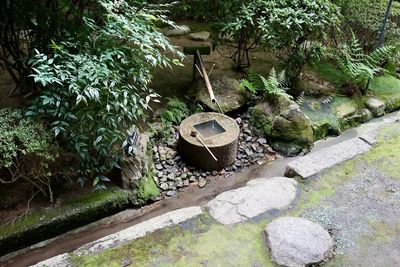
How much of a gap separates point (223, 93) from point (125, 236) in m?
3.28

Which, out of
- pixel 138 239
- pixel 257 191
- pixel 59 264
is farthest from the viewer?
pixel 257 191

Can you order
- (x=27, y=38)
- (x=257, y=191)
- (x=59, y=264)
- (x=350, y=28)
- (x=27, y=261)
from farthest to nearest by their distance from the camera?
(x=350, y=28), (x=27, y=38), (x=257, y=191), (x=27, y=261), (x=59, y=264)

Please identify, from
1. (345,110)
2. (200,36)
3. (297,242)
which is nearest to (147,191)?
(297,242)

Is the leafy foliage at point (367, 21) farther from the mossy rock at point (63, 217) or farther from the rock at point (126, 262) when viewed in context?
the rock at point (126, 262)

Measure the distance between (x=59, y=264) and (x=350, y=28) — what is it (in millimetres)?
6332

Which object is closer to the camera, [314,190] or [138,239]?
[138,239]

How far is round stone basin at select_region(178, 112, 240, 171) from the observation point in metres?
5.16

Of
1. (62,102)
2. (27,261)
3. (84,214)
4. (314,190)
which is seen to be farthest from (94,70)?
(314,190)

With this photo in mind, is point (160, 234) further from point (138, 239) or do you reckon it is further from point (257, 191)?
point (257, 191)

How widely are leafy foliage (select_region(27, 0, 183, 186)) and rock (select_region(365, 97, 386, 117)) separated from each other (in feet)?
14.5

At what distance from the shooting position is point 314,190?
425 centimetres

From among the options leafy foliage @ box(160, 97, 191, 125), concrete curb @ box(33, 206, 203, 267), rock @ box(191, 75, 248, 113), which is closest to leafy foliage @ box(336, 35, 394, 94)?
rock @ box(191, 75, 248, 113)

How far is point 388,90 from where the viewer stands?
717 centimetres

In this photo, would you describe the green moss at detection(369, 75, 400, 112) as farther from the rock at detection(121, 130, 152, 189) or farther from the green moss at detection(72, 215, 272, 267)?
the rock at detection(121, 130, 152, 189)
